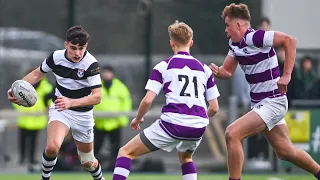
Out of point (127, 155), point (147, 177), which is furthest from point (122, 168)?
point (147, 177)

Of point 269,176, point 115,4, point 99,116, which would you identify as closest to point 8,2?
point 115,4

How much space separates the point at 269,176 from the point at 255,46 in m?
4.97

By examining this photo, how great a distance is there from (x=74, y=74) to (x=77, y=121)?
0.55 metres

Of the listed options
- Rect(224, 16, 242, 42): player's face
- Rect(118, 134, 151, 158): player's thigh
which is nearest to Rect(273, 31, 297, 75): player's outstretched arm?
Rect(224, 16, 242, 42): player's face

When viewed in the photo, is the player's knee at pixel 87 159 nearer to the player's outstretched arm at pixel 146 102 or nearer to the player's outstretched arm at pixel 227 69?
the player's outstretched arm at pixel 146 102

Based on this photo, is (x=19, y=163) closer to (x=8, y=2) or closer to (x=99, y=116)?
(x=99, y=116)

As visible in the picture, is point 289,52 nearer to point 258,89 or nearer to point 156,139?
point 258,89

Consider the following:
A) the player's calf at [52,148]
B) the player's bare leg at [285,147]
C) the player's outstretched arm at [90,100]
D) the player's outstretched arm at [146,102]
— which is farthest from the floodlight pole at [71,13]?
the player's outstretched arm at [146,102]

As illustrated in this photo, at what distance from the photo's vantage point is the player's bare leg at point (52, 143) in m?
9.72

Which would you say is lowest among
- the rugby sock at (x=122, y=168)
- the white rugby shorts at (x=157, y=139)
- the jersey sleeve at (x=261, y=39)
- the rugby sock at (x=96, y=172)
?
the rugby sock at (x=96, y=172)

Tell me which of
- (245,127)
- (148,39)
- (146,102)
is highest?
(146,102)

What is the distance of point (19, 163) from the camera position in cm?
1566

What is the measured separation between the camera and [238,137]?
9.35 meters

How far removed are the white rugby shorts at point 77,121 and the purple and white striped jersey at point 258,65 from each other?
6.05 feet
